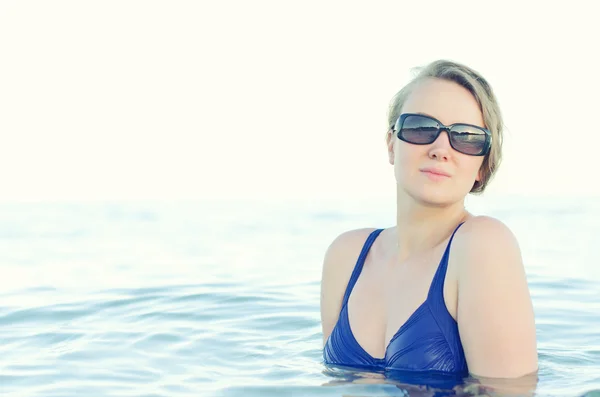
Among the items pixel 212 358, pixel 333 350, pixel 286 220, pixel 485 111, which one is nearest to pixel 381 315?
pixel 333 350

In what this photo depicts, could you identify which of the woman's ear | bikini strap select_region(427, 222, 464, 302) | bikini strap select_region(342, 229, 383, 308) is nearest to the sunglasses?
the woman's ear

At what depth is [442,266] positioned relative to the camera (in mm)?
3432

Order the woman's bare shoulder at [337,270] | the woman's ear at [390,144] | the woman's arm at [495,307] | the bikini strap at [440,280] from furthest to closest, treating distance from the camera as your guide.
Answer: the woman's bare shoulder at [337,270] → the woman's ear at [390,144] → the bikini strap at [440,280] → the woman's arm at [495,307]

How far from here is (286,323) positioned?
18.8 feet

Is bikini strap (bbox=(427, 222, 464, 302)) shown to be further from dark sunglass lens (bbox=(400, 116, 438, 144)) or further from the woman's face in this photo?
dark sunglass lens (bbox=(400, 116, 438, 144))

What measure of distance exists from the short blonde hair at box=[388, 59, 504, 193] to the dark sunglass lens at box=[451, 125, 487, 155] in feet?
0.27

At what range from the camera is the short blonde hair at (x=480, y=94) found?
3.48 meters

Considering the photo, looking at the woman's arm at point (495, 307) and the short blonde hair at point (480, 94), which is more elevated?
the short blonde hair at point (480, 94)

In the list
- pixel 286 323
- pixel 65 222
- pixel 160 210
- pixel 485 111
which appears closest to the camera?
pixel 485 111

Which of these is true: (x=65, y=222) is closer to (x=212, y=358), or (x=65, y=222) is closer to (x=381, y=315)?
(x=212, y=358)

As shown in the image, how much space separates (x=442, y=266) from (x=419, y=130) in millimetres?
624

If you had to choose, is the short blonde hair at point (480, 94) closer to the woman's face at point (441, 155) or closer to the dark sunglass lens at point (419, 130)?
the woman's face at point (441, 155)

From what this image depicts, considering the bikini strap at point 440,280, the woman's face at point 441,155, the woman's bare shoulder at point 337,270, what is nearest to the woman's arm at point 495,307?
the bikini strap at point 440,280

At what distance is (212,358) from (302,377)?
2.60 feet
